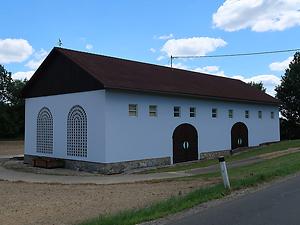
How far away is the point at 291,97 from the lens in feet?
167

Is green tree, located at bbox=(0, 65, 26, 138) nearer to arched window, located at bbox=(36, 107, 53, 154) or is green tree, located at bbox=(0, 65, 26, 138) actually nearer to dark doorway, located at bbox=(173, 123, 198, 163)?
arched window, located at bbox=(36, 107, 53, 154)

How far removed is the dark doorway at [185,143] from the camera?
2552 cm

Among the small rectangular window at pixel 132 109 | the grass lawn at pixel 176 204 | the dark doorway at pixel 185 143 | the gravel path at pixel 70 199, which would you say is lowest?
the gravel path at pixel 70 199

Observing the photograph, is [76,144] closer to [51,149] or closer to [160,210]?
[51,149]

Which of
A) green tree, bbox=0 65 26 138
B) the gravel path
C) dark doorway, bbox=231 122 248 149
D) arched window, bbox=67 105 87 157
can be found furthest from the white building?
green tree, bbox=0 65 26 138

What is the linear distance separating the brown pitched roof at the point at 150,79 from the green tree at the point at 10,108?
1621 inches

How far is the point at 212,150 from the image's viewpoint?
93.7 ft

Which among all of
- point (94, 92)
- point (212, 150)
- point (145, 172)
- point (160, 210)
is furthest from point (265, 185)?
point (212, 150)

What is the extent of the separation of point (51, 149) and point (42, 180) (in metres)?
6.40

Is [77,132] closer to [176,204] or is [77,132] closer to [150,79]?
[150,79]

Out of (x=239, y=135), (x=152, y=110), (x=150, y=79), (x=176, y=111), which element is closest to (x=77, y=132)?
(x=152, y=110)

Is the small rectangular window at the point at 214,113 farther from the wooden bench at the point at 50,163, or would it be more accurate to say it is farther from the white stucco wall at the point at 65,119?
the wooden bench at the point at 50,163

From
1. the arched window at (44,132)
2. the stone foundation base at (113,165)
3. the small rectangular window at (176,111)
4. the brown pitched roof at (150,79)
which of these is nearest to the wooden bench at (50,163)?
the stone foundation base at (113,165)

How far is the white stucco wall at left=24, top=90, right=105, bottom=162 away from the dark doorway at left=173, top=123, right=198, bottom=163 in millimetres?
5331
